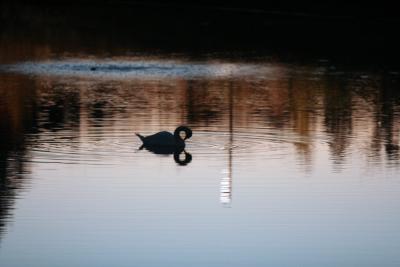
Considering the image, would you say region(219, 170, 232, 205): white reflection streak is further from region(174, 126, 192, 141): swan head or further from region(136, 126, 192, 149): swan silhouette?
region(174, 126, 192, 141): swan head

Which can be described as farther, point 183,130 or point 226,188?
point 183,130

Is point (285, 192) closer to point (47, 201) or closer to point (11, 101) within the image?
point (47, 201)

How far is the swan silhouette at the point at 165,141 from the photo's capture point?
755 inches

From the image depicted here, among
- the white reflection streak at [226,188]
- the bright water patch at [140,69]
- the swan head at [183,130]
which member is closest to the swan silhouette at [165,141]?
the swan head at [183,130]

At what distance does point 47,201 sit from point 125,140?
437cm

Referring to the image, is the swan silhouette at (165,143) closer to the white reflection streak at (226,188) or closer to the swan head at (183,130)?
the swan head at (183,130)

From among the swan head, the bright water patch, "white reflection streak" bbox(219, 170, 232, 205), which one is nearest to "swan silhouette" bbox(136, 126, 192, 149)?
the swan head

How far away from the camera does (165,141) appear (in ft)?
63.4

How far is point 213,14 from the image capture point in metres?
49.1

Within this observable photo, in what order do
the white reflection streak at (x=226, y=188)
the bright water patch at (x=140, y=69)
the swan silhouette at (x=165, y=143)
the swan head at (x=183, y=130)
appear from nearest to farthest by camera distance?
the white reflection streak at (x=226, y=188), the swan silhouette at (x=165, y=143), the swan head at (x=183, y=130), the bright water patch at (x=140, y=69)

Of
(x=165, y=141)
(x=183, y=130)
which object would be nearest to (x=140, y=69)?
(x=183, y=130)

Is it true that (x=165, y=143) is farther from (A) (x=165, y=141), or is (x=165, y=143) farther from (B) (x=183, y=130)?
(B) (x=183, y=130)

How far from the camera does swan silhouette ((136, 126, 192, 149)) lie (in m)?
19.2

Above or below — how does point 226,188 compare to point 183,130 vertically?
below
